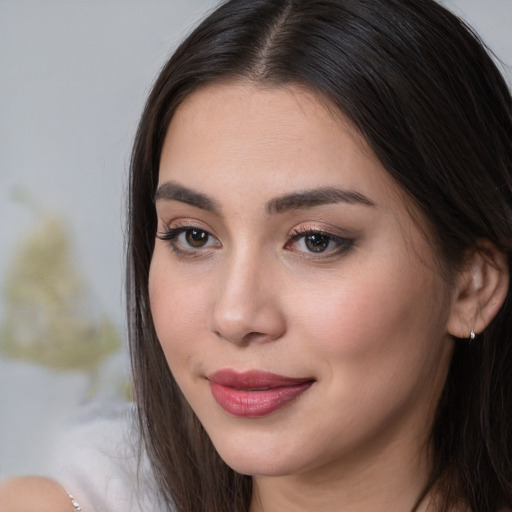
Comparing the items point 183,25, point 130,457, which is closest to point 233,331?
point 130,457

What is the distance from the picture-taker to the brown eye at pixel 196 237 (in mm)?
2051

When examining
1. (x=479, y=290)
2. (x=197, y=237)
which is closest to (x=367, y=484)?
(x=479, y=290)

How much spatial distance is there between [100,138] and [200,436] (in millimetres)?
1160

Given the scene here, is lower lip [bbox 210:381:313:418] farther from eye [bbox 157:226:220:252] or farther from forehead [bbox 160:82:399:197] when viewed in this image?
forehead [bbox 160:82:399:197]

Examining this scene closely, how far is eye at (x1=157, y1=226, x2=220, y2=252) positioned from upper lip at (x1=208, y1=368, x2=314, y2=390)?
258 millimetres

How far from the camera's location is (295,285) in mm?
1906

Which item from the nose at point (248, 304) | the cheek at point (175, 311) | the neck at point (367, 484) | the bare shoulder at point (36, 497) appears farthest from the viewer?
the bare shoulder at point (36, 497)

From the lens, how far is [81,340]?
3.36 meters

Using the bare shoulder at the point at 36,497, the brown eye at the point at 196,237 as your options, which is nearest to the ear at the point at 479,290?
the brown eye at the point at 196,237

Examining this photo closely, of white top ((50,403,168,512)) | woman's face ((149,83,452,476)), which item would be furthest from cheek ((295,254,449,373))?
white top ((50,403,168,512))

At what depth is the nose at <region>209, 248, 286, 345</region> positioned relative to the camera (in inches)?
72.8

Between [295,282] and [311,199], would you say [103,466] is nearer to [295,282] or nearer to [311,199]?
[295,282]

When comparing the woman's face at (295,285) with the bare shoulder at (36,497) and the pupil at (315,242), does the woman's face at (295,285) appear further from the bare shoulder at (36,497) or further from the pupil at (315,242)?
the bare shoulder at (36,497)

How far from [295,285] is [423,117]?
0.40m
